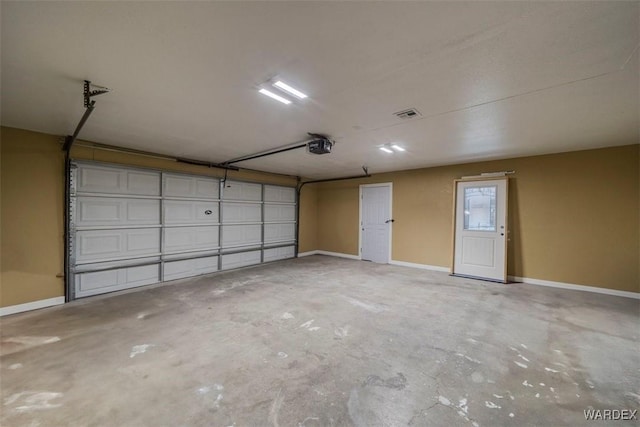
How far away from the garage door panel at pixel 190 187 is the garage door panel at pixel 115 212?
0.36 metres

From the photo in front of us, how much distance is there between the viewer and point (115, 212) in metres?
4.00

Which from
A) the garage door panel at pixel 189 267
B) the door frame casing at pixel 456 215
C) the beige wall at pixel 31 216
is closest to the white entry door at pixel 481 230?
the door frame casing at pixel 456 215

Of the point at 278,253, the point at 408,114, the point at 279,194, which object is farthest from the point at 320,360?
the point at 279,194

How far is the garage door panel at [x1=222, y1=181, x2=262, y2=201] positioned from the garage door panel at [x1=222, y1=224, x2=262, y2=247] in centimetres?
68

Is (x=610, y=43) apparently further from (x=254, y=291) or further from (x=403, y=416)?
(x=254, y=291)

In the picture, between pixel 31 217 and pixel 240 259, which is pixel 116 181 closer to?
pixel 31 217

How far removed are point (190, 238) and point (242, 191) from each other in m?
1.57

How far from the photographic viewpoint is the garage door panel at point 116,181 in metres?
3.72

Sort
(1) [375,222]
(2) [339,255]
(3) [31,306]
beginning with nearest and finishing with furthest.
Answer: (3) [31,306]
(1) [375,222]
(2) [339,255]

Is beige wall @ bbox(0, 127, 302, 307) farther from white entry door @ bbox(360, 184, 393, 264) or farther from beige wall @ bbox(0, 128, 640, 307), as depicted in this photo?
white entry door @ bbox(360, 184, 393, 264)

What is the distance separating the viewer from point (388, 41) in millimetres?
1503

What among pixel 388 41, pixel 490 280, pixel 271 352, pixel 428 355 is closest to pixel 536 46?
pixel 388 41

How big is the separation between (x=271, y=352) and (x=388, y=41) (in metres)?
2.62


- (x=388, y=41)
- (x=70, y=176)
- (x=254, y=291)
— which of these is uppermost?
(x=388, y=41)
